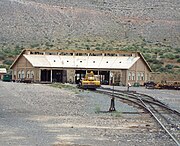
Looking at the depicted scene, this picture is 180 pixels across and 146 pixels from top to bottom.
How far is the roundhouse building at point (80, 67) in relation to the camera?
85.5m

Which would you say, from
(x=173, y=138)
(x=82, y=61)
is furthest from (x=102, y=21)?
(x=173, y=138)

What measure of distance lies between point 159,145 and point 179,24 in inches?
4737

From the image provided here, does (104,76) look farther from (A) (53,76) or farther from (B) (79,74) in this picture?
(A) (53,76)

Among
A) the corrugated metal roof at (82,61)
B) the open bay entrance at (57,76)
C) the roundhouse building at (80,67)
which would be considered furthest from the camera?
the open bay entrance at (57,76)

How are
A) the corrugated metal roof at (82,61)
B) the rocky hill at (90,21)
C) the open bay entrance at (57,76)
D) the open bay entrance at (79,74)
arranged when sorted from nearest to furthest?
1. the corrugated metal roof at (82,61)
2. the open bay entrance at (79,74)
3. the open bay entrance at (57,76)
4. the rocky hill at (90,21)

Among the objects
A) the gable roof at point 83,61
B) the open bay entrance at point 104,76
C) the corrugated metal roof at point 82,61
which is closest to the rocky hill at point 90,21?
the gable roof at point 83,61

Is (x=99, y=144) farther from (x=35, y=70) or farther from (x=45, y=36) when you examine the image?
(x=45, y=36)

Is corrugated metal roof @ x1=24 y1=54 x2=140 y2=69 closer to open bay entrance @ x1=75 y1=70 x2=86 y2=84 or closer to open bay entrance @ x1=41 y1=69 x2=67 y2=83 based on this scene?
open bay entrance @ x1=75 y1=70 x2=86 y2=84

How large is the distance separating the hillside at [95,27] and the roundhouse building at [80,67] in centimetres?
1078

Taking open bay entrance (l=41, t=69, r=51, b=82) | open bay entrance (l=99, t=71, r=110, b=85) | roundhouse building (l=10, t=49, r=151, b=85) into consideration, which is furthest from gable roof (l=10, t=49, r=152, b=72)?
open bay entrance (l=41, t=69, r=51, b=82)

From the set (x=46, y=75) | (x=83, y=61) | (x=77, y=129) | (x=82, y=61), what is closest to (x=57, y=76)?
(x=46, y=75)

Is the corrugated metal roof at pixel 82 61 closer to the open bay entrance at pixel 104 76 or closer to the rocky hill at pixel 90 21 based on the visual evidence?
the open bay entrance at pixel 104 76

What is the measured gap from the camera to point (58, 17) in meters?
136

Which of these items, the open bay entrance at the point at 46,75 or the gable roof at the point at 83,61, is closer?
the gable roof at the point at 83,61
